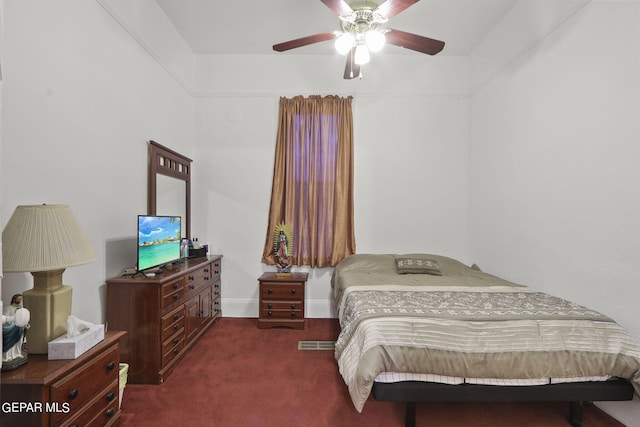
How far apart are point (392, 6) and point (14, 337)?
106 inches

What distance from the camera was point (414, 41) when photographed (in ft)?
7.98

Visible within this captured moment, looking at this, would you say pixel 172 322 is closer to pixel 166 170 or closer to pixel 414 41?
pixel 166 170

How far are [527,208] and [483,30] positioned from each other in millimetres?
2051

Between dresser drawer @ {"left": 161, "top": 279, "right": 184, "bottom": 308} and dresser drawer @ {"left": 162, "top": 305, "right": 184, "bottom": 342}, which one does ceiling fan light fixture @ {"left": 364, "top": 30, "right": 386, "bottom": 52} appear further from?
dresser drawer @ {"left": 162, "top": 305, "right": 184, "bottom": 342}

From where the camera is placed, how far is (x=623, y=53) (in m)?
2.04

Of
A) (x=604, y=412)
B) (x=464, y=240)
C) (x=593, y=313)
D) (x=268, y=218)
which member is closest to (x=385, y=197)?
(x=464, y=240)

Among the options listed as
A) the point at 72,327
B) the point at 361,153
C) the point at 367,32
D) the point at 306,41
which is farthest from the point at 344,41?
the point at 72,327

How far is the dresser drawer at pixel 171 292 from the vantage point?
247 centimetres

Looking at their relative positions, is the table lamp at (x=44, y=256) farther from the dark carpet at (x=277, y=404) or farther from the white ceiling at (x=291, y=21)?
the white ceiling at (x=291, y=21)

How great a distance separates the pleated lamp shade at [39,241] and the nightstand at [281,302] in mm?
2230

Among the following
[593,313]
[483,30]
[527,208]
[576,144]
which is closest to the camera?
[593,313]

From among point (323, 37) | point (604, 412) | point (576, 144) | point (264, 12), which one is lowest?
point (604, 412)

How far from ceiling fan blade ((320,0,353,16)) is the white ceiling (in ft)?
3.24

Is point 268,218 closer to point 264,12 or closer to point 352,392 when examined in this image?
point 264,12
